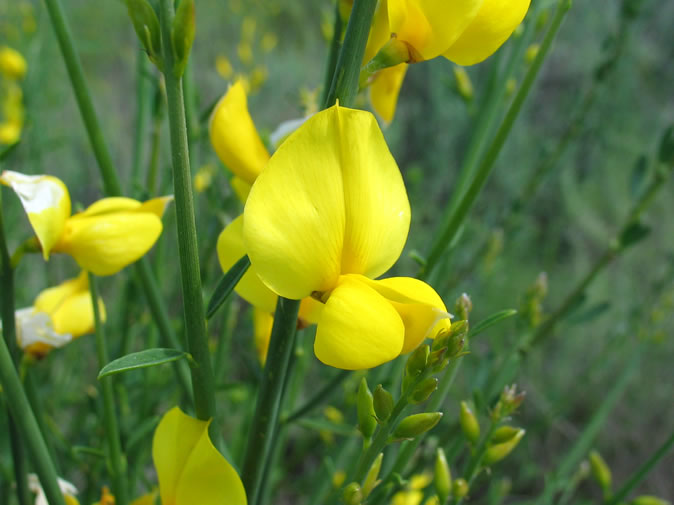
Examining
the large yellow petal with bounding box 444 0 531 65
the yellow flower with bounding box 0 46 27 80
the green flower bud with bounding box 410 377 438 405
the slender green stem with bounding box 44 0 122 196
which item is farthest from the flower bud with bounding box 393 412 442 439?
the yellow flower with bounding box 0 46 27 80

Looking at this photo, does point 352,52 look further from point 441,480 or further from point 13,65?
point 13,65

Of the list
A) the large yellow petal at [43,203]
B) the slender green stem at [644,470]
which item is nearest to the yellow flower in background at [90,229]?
the large yellow petal at [43,203]

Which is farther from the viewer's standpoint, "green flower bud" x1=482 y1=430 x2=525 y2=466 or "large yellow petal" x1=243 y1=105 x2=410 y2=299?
"green flower bud" x1=482 y1=430 x2=525 y2=466

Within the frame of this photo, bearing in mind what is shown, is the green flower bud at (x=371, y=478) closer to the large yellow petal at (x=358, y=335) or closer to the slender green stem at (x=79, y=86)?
the large yellow petal at (x=358, y=335)

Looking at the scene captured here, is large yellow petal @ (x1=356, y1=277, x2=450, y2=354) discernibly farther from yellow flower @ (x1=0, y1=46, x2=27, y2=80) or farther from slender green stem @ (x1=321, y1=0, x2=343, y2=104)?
yellow flower @ (x1=0, y1=46, x2=27, y2=80)

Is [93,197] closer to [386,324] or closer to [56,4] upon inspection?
[56,4]

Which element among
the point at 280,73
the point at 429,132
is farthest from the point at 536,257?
the point at 280,73
